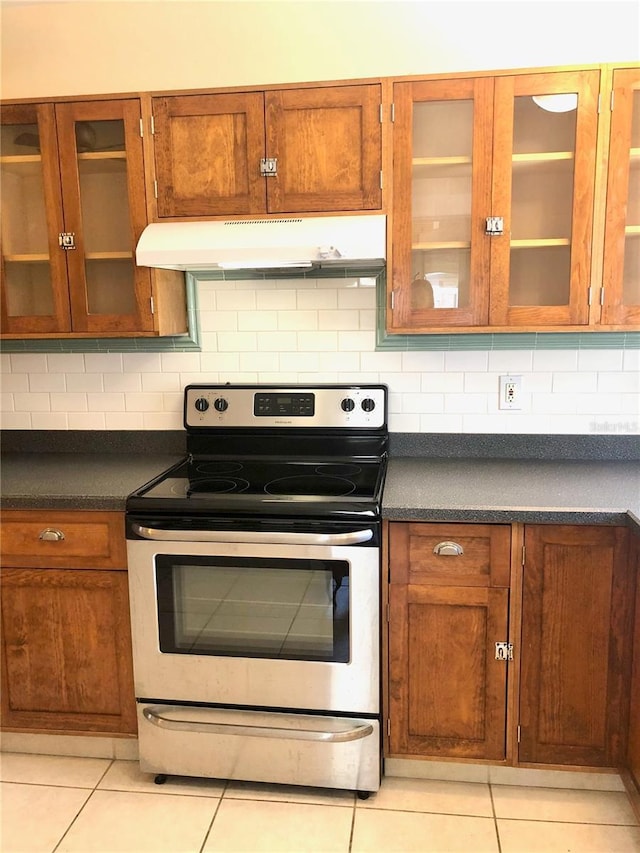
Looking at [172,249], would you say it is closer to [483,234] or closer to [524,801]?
[483,234]

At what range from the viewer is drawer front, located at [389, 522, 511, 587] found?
201cm

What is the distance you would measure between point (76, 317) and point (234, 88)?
94 centimetres

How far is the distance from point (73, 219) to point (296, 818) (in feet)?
6.78

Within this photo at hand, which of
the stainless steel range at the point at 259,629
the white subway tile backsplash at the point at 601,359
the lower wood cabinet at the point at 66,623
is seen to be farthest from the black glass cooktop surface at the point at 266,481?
the white subway tile backsplash at the point at 601,359

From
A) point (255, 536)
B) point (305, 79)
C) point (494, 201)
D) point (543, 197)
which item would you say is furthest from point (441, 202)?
point (255, 536)

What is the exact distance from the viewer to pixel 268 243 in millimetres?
2074

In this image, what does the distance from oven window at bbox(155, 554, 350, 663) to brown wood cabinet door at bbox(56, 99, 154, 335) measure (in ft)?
2.91

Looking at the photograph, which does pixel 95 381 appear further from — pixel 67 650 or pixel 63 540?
pixel 67 650

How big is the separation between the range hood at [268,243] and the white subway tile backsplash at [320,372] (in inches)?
16.8

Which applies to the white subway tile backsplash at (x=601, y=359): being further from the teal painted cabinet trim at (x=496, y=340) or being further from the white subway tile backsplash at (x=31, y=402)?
the white subway tile backsplash at (x=31, y=402)

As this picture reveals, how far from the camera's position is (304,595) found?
207 centimetres

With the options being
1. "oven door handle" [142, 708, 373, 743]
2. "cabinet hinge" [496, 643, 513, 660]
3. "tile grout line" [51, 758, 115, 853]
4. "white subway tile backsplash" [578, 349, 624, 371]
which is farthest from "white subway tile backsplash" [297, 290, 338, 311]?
"tile grout line" [51, 758, 115, 853]

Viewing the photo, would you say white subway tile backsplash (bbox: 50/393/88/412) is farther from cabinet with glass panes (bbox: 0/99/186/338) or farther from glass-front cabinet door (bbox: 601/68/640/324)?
glass-front cabinet door (bbox: 601/68/640/324)

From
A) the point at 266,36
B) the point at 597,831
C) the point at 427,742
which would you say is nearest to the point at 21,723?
the point at 427,742
